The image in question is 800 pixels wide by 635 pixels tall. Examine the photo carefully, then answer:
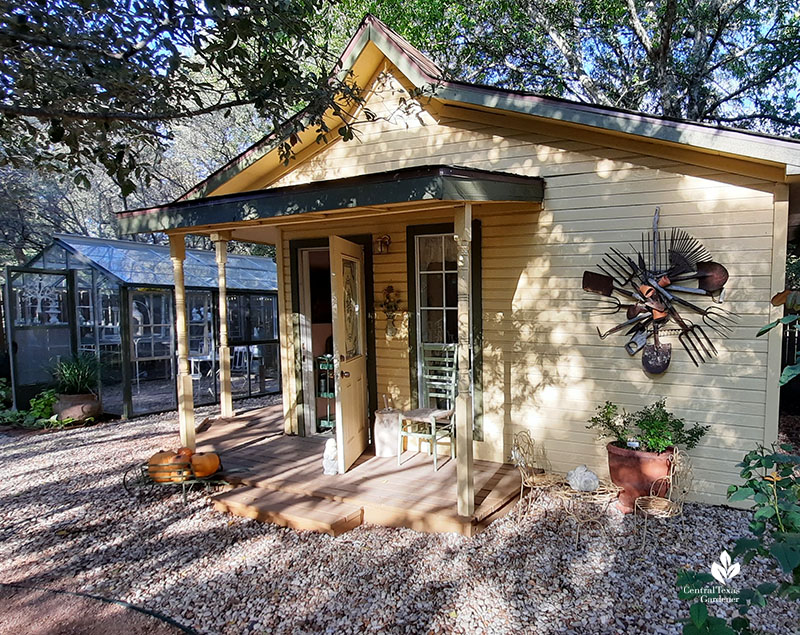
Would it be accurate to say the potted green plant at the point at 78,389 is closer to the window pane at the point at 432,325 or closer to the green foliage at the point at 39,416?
the green foliage at the point at 39,416

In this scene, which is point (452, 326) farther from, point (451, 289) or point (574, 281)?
point (574, 281)

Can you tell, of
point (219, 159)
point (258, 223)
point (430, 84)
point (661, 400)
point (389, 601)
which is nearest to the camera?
point (389, 601)

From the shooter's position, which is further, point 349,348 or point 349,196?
point 349,348

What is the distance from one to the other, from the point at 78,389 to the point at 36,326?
1323 mm

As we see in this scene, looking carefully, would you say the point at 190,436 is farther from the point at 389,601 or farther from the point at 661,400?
the point at 661,400

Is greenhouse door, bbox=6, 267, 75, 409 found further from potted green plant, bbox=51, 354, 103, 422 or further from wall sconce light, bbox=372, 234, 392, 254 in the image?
wall sconce light, bbox=372, 234, 392, 254

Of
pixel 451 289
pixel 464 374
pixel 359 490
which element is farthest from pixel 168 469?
pixel 451 289

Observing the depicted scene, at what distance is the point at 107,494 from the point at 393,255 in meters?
3.71

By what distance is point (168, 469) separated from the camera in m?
4.42

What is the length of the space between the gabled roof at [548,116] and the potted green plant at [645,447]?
6.74 feet

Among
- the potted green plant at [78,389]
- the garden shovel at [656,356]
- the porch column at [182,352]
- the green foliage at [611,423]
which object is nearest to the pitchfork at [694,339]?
the garden shovel at [656,356]

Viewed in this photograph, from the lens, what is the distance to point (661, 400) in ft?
13.9

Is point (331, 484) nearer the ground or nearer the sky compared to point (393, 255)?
nearer the ground

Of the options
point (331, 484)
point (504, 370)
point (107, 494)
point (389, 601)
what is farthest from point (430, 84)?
point (107, 494)
